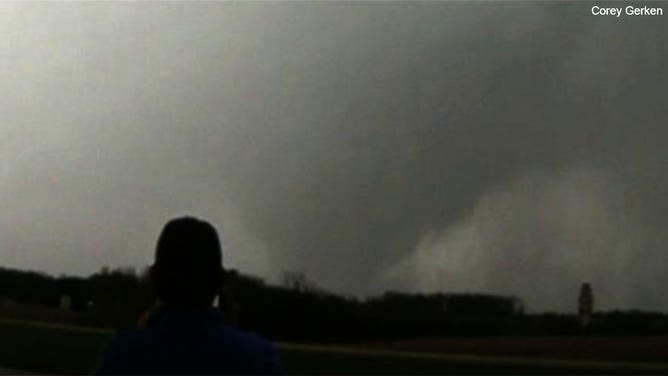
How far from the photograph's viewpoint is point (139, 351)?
108 inches

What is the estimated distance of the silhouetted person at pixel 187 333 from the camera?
2723 mm

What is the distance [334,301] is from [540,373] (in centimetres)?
1301

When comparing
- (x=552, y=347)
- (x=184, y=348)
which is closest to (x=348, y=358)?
(x=552, y=347)

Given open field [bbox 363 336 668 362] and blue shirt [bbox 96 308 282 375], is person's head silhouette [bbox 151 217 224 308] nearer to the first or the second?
blue shirt [bbox 96 308 282 375]

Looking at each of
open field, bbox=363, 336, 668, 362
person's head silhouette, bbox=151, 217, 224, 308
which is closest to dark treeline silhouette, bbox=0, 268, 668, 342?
open field, bbox=363, 336, 668, 362

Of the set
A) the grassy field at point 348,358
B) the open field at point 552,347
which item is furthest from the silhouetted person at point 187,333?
the open field at point 552,347

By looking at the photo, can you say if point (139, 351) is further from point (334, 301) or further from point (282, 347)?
point (334, 301)

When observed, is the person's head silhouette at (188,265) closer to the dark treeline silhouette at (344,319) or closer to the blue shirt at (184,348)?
the blue shirt at (184,348)

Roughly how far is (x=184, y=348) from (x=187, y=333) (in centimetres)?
3

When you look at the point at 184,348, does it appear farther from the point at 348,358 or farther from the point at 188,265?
the point at 348,358

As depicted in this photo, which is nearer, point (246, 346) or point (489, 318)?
point (246, 346)

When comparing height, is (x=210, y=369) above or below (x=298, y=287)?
below

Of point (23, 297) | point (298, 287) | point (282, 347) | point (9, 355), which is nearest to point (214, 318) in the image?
point (282, 347)

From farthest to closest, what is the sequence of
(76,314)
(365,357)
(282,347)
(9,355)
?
(76,314), (9,355), (282,347), (365,357)
